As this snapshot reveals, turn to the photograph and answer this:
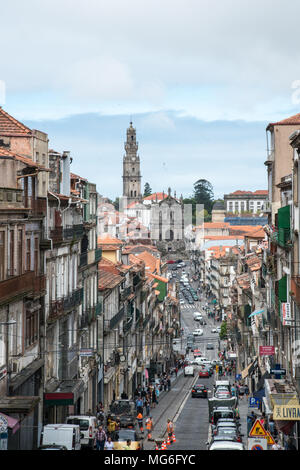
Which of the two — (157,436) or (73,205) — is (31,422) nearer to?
(157,436)

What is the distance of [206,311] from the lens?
172 m

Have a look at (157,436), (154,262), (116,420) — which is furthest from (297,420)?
(154,262)

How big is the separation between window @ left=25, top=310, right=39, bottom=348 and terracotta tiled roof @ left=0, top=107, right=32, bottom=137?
8726 millimetres

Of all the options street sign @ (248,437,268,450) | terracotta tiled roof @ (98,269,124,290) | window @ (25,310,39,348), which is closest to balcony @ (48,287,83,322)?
window @ (25,310,39,348)

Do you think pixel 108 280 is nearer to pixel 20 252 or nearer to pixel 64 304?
pixel 64 304

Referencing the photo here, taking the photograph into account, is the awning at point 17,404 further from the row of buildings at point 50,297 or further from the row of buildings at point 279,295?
the row of buildings at point 279,295

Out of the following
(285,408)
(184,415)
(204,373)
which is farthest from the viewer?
(204,373)

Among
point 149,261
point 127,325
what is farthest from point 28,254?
point 149,261

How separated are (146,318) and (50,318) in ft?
151

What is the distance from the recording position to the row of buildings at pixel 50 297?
32.5 metres

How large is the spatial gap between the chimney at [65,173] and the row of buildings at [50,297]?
6cm

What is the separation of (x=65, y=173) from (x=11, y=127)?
7131 mm

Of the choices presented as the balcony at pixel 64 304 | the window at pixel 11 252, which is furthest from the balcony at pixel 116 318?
the window at pixel 11 252

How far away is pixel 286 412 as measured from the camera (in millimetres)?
35812
